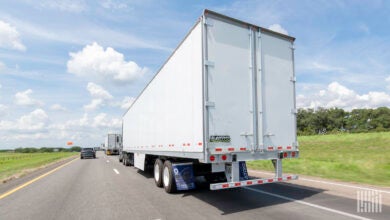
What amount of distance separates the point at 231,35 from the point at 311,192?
513 cm

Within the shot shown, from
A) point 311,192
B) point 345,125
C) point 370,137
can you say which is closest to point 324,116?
point 345,125

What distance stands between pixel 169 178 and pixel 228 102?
3241 mm

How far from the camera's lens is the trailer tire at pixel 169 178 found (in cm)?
852

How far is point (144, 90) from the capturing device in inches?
529

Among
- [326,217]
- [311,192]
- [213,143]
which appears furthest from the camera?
[311,192]

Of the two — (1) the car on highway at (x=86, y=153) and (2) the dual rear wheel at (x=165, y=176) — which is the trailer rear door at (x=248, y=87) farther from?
(1) the car on highway at (x=86, y=153)

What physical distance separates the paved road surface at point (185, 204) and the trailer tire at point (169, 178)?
198 mm

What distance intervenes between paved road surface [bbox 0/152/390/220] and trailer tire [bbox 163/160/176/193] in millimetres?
198

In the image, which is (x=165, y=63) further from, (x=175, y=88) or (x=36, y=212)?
(x=36, y=212)

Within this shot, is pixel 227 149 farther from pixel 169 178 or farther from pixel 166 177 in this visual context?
pixel 166 177

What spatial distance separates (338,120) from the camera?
318 feet

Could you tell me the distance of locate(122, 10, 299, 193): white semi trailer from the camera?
6828 millimetres

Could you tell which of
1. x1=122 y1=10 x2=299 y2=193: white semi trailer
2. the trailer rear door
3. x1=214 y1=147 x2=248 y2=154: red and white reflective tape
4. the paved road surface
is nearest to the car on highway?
the paved road surface

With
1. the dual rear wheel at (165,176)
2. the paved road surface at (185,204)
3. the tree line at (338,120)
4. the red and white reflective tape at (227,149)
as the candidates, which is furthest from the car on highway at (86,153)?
the tree line at (338,120)
